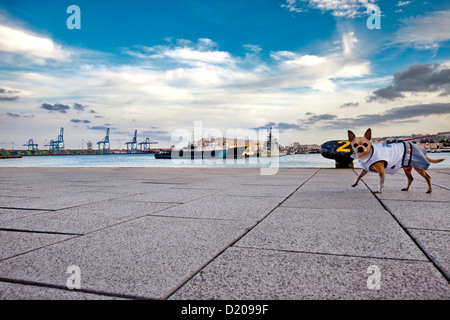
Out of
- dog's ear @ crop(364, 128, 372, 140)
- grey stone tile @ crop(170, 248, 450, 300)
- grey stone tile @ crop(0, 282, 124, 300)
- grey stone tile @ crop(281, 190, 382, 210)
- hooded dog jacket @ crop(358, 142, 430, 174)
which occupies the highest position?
dog's ear @ crop(364, 128, 372, 140)

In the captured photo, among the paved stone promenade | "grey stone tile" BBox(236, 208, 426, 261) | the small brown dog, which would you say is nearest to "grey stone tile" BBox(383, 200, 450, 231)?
the paved stone promenade

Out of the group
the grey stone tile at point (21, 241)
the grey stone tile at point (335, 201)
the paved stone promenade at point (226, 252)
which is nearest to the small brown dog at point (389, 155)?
the grey stone tile at point (335, 201)

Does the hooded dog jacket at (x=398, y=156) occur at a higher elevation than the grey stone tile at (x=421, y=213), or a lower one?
higher

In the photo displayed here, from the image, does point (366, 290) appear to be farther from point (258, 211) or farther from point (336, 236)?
point (258, 211)

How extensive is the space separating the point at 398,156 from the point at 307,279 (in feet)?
15.5

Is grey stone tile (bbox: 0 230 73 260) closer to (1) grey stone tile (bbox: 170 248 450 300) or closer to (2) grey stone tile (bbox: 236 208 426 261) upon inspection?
(1) grey stone tile (bbox: 170 248 450 300)

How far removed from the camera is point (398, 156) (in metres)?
5.59

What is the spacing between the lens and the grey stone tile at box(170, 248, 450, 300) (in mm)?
1593

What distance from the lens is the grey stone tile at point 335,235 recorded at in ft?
7.54

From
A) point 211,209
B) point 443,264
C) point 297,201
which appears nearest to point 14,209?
point 211,209

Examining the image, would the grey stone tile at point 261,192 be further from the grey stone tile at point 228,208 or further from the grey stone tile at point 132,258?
the grey stone tile at point 132,258

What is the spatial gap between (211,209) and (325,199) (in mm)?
1970

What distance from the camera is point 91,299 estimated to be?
1582 mm

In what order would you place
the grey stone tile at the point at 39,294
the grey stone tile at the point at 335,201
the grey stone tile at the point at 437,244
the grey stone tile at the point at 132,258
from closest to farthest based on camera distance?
the grey stone tile at the point at 39,294, the grey stone tile at the point at 132,258, the grey stone tile at the point at 437,244, the grey stone tile at the point at 335,201
